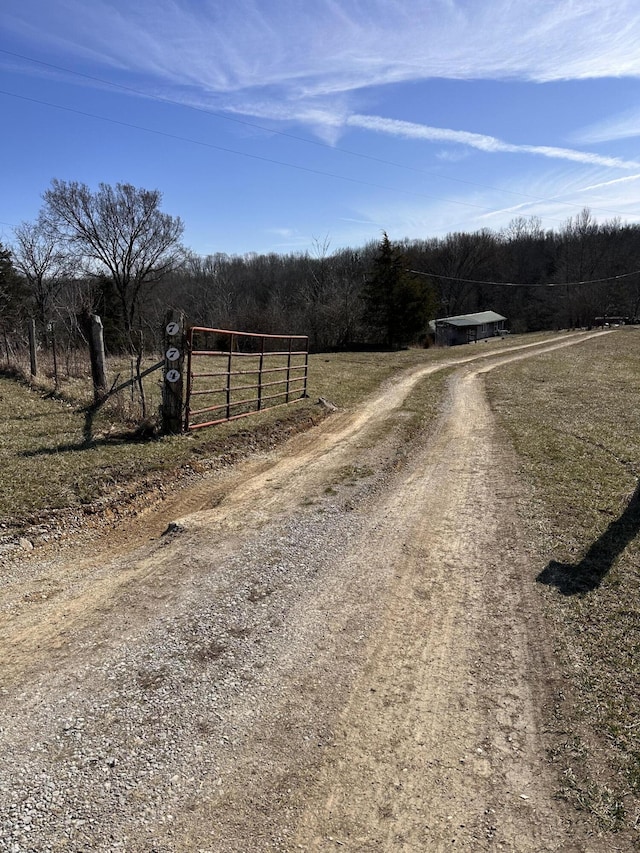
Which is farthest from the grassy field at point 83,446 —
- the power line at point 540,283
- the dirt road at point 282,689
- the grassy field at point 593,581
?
the power line at point 540,283

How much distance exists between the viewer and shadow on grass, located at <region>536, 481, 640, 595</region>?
433cm

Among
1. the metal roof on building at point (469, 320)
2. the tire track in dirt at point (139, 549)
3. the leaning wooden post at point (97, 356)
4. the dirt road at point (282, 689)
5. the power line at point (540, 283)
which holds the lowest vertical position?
the tire track in dirt at point (139, 549)

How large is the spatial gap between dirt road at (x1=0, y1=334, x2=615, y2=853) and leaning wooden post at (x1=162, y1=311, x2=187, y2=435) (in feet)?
10.5

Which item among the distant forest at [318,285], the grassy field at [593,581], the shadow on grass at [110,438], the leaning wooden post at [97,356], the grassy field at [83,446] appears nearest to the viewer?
the grassy field at [593,581]

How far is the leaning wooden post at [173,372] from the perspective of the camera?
8.55 metres

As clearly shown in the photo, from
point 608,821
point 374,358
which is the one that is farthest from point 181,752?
point 374,358

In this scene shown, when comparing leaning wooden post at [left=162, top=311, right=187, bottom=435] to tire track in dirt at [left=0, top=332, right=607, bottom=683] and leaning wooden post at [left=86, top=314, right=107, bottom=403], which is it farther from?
leaning wooden post at [left=86, top=314, right=107, bottom=403]

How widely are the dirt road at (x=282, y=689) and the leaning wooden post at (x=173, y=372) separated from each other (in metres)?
3.21

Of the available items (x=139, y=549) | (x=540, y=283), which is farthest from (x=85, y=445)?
(x=540, y=283)

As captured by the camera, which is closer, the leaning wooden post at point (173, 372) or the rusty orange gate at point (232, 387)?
the leaning wooden post at point (173, 372)

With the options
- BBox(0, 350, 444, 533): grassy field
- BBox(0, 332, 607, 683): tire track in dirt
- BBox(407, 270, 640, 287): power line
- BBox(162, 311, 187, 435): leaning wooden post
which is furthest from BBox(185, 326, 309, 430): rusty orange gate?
BBox(407, 270, 640, 287): power line

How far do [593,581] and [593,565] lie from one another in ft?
1.11

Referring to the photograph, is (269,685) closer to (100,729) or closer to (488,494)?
(100,729)

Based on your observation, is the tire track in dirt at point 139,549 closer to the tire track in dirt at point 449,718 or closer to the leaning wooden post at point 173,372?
the leaning wooden post at point 173,372
